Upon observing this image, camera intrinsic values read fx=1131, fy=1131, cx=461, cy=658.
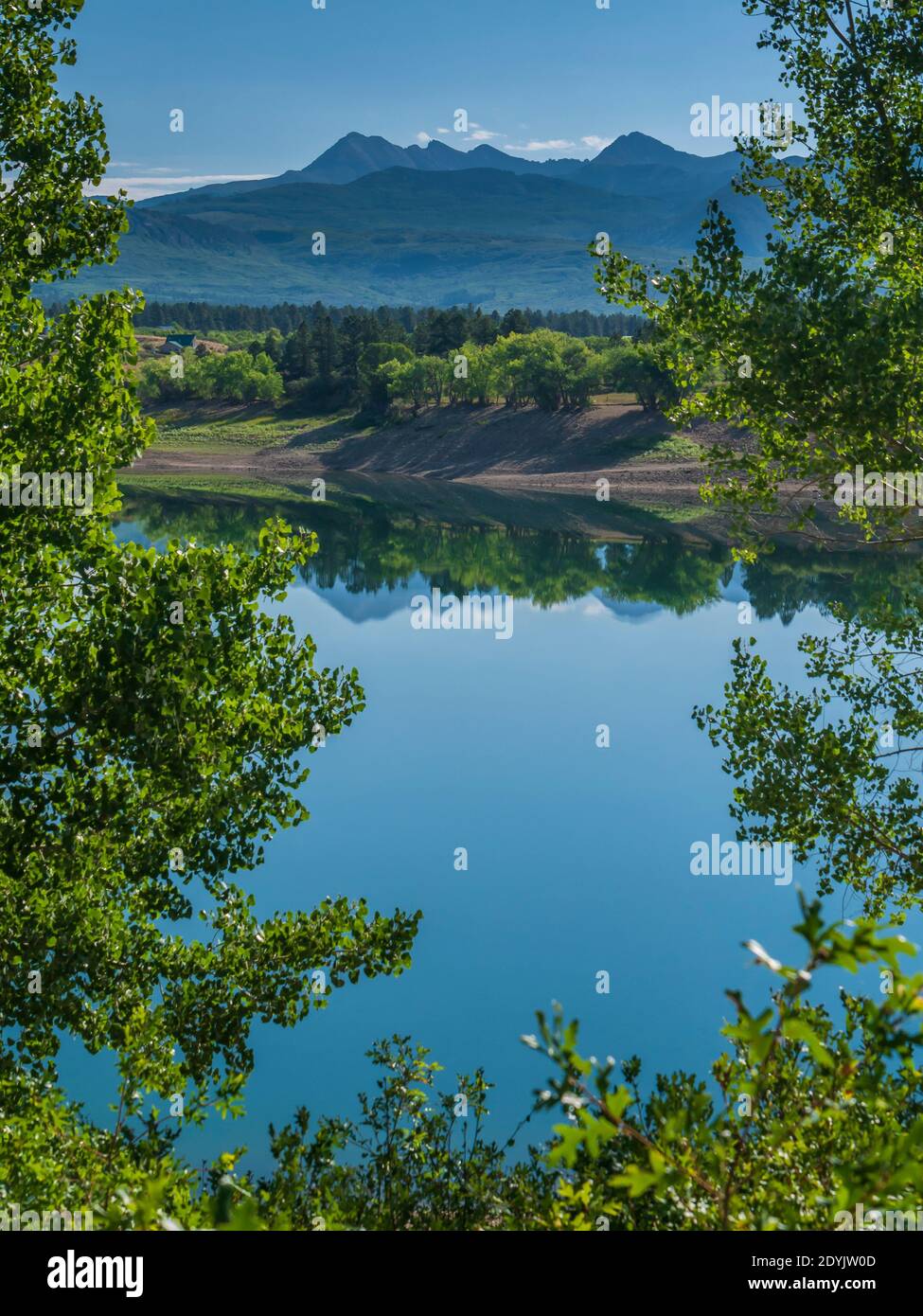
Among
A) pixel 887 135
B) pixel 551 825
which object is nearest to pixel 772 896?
pixel 551 825

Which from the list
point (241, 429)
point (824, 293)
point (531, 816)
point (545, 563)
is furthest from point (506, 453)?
point (824, 293)

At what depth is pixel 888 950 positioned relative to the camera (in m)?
2.82

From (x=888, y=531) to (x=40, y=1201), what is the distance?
10489 mm

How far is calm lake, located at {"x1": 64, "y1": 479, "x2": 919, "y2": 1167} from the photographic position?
2109cm

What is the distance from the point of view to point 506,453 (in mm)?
110500

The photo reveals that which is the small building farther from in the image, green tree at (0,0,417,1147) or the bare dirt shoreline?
green tree at (0,0,417,1147)

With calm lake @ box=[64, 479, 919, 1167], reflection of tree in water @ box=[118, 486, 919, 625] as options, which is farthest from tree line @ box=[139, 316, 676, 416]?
calm lake @ box=[64, 479, 919, 1167]

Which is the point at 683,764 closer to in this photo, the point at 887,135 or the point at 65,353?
the point at 887,135

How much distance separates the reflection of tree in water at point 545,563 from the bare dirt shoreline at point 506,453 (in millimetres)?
18502

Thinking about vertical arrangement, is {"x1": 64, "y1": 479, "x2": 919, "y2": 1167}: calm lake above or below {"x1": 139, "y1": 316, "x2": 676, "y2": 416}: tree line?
below

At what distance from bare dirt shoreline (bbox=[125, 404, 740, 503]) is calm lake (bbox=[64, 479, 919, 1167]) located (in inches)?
1057

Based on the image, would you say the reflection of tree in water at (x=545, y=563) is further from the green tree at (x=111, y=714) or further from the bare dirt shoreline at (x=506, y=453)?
the green tree at (x=111, y=714)

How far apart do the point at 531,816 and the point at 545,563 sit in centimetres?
4038

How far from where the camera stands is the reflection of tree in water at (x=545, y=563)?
204 feet
